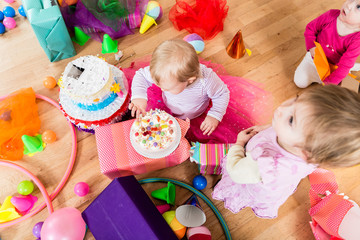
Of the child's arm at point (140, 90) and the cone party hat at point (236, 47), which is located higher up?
the child's arm at point (140, 90)

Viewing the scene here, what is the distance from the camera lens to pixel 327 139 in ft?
1.86

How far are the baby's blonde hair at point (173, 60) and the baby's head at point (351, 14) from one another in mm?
655

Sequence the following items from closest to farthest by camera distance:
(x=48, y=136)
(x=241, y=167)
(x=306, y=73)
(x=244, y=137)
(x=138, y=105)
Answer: (x=241, y=167), (x=244, y=137), (x=138, y=105), (x=48, y=136), (x=306, y=73)

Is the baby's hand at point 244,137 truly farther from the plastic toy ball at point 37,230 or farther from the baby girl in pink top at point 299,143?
the plastic toy ball at point 37,230

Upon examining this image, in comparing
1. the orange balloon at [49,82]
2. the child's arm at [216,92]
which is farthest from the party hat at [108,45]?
the child's arm at [216,92]

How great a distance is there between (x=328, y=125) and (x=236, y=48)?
3.05 ft

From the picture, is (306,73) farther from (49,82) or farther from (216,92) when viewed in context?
(49,82)

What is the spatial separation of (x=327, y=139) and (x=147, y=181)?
2.50 ft

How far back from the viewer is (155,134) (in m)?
0.99

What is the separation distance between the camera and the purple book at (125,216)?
875 mm

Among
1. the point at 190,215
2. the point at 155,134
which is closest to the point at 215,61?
the point at 155,134

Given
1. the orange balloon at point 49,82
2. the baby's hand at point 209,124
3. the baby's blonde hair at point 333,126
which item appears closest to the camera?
the baby's blonde hair at point 333,126

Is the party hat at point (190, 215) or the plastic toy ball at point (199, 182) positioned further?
the plastic toy ball at point (199, 182)

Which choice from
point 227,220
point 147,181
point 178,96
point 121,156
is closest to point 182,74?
point 178,96
